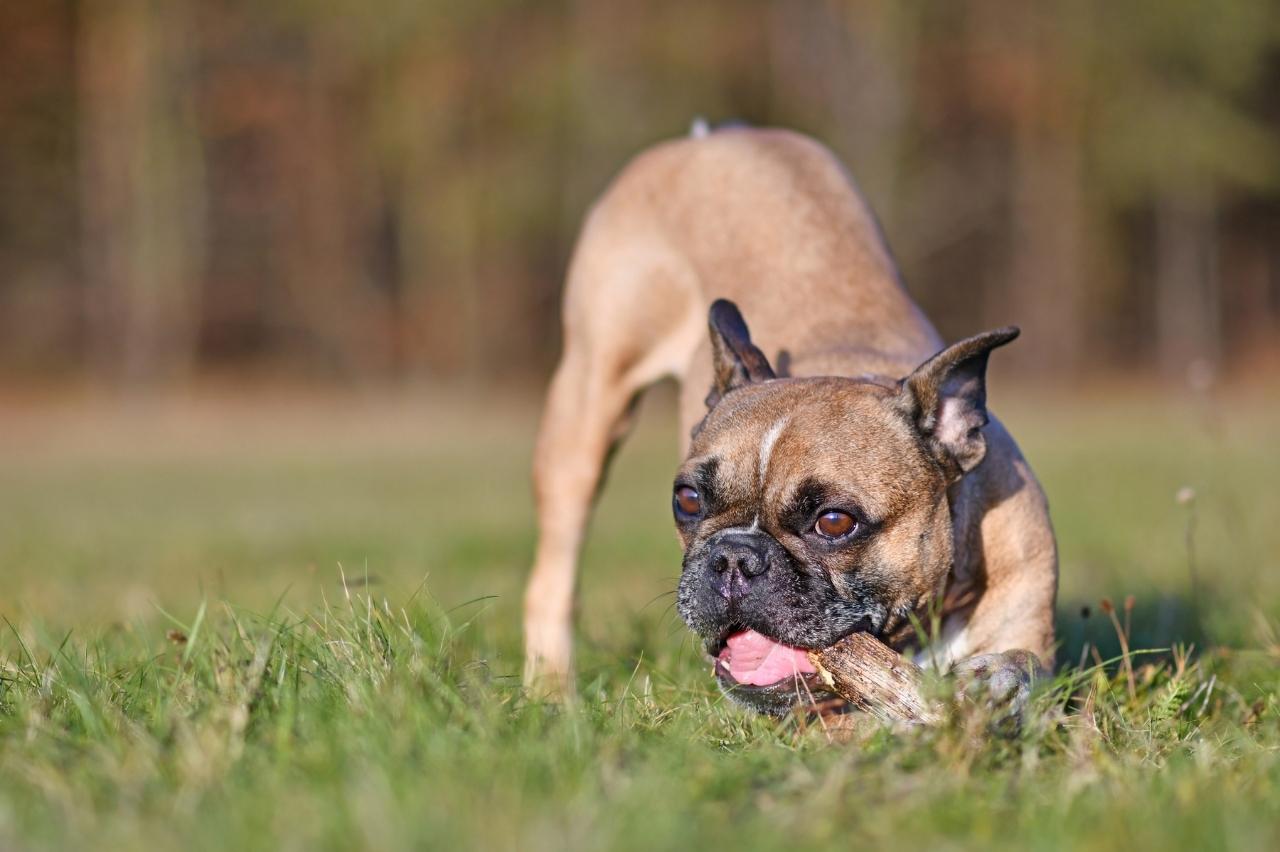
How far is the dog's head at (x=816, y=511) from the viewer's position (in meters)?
4.09

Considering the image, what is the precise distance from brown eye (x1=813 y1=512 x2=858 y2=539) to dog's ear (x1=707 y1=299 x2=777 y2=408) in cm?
87

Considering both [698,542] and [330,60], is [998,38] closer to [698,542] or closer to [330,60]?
[330,60]

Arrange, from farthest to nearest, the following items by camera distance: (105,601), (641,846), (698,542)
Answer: (105,601), (698,542), (641,846)

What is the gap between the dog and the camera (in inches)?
163

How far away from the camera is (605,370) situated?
663 cm

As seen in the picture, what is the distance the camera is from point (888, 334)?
5.72m

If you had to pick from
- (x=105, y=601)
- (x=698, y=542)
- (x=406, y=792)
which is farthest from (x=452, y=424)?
(x=406, y=792)

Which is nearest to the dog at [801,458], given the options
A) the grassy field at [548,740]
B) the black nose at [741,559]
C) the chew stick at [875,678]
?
the black nose at [741,559]

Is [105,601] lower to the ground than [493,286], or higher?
higher

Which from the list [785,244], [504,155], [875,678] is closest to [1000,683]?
[875,678]

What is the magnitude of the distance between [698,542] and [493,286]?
3009cm

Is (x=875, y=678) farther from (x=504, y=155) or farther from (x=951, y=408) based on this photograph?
(x=504, y=155)

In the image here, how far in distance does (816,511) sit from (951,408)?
2.08 feet

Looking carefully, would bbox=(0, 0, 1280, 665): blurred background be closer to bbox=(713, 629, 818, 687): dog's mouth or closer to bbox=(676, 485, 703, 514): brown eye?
bbox=(676, 485, 703, 514): brown eye
